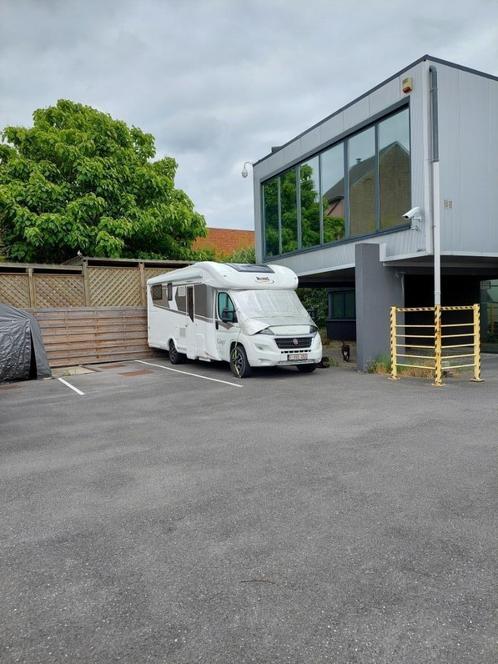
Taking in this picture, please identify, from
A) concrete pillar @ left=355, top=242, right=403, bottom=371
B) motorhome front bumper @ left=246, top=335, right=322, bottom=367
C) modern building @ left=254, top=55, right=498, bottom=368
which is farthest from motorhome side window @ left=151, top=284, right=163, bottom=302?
concrete pillar @ left=355, top=242, right=403, bottom=371

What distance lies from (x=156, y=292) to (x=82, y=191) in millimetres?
6315

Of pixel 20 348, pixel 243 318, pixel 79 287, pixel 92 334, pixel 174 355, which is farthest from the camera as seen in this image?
pixel 79 287

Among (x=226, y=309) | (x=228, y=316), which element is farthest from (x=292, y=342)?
(x=226, y=309)

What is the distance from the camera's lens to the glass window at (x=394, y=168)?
11.8m

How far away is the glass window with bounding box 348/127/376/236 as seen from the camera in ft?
42.4

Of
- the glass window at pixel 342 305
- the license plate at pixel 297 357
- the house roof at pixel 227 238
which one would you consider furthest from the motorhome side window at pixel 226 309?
the house roof at pixel 227 238

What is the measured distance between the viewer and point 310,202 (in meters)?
15.4

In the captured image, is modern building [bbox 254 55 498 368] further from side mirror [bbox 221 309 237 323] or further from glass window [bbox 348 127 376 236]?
side mirror [bbox 221 309 237 323]

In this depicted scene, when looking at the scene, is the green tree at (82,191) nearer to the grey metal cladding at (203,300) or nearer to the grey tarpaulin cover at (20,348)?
the grey tarpaulin cover at (20,348)

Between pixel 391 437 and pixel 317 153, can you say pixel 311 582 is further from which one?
pixel 317 153

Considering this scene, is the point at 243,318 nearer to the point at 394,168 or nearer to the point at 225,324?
the point at 225,324

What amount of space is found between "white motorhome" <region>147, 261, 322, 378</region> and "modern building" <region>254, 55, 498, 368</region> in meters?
1.75

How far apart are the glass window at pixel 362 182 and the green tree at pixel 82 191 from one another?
28.6ft

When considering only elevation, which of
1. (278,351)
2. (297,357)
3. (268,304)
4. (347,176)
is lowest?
(297,357)
